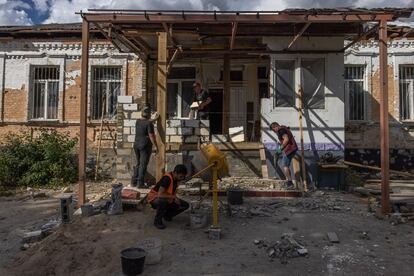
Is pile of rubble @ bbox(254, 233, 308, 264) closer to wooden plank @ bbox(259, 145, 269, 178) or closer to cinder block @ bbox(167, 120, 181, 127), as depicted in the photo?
wooden plank @ bbox(259, 145, 269, 178)

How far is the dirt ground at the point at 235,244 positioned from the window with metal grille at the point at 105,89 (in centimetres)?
718

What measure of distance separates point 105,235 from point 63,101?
30.9 feet

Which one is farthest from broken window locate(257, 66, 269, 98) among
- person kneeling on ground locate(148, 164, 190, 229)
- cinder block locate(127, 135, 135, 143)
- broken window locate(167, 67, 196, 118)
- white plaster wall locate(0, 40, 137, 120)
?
person kneeling on ground locate(148, 164, 190, 229)

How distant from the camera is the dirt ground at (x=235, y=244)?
5.14 m

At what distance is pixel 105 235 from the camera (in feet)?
20.4

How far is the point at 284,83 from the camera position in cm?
1086

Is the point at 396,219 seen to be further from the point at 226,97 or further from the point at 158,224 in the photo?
the point at 226,97

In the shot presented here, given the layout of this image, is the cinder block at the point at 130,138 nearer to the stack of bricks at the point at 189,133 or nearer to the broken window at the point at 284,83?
the stack of bricks at the point at 189,133

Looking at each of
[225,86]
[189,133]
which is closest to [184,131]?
[189,133]

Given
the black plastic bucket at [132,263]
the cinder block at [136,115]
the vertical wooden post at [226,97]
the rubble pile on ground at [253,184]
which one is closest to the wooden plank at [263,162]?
the rubble pile on ground at [253,184]

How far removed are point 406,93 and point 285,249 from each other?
36.2 feet

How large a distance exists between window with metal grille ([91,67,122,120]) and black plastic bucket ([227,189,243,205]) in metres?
7.99

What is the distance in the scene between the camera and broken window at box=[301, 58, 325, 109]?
10.8 meters

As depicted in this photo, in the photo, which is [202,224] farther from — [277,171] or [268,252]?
[277,171]
